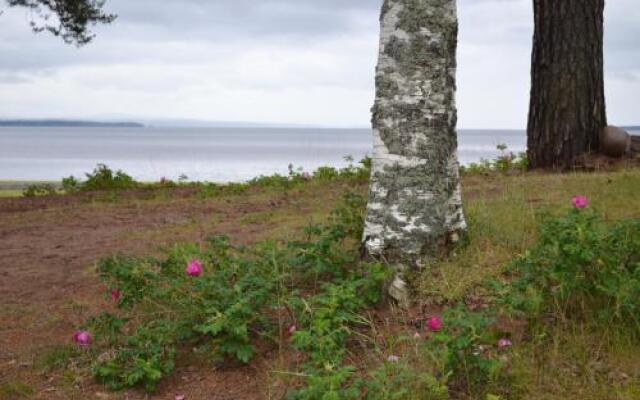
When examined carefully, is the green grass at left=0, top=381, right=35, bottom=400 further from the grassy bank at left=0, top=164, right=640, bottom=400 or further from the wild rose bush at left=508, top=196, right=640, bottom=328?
the wild rose bush at left=508, top=196, right=640, bottom=328

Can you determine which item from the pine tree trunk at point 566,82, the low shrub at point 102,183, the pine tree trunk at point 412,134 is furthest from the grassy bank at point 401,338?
the low shrub at point 102,183

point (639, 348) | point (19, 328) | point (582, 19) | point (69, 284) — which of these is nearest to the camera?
point (639, 348)

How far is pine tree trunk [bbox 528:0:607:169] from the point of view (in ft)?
33.5

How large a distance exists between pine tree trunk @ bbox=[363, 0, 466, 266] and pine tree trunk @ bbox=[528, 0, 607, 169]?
18.8 ft

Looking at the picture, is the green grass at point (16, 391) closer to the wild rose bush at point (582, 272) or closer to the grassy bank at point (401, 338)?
the grassy bank at point (401, 338)

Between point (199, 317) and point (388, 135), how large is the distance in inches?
70.3

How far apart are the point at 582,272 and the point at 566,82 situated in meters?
6.86

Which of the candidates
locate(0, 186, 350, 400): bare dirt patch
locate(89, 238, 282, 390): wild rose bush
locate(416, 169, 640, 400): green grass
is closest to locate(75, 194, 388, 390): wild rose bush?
locate(89, 238, 282, 390): wild rose bush

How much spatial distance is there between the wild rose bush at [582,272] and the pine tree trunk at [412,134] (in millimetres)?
868

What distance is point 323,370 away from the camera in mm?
3732

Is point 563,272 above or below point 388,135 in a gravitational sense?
below

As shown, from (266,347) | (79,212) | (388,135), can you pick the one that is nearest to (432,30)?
(388,135)

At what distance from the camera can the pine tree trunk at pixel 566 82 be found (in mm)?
10203

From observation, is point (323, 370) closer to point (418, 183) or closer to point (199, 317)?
point (199, 317)
